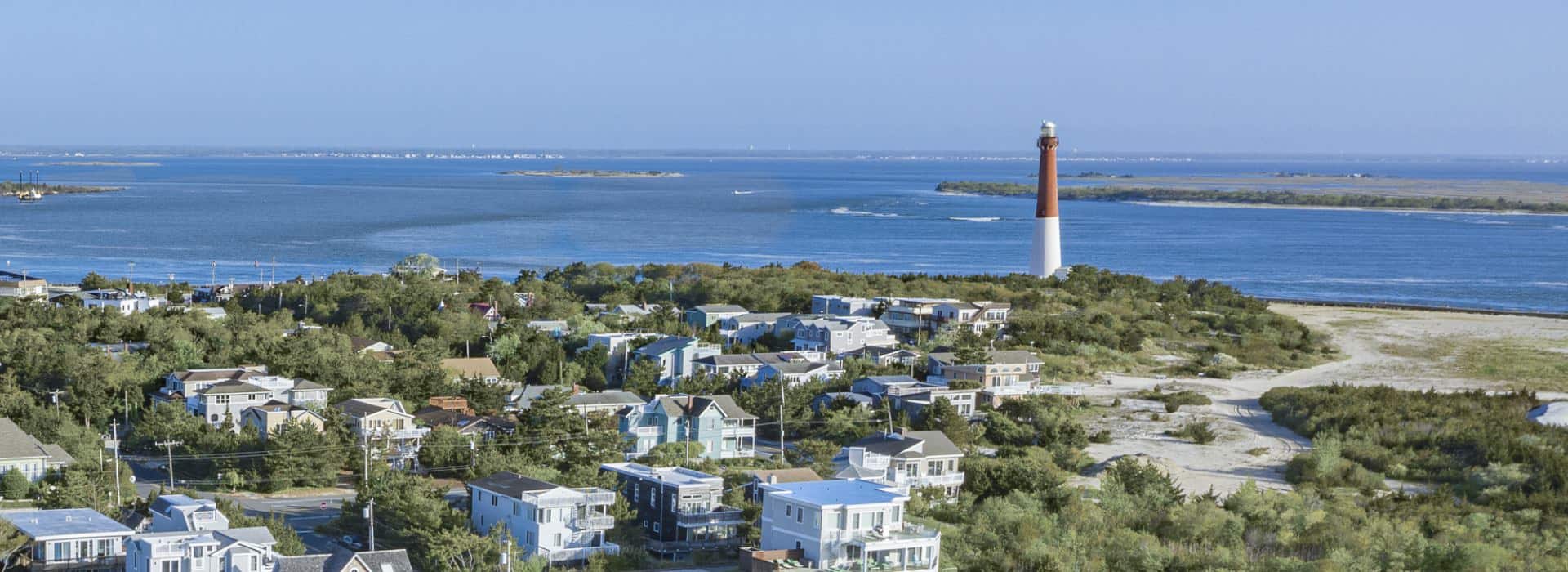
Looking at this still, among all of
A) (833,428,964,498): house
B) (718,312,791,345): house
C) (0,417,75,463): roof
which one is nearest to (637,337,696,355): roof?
(718,312,791,345): house

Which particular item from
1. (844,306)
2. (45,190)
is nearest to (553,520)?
(844,306)

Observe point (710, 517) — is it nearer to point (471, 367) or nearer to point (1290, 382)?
point (471, 367)

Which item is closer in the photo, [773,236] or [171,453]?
[171,453]

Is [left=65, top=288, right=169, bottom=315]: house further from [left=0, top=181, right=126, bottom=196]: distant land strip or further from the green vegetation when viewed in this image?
[left=0, top=181, right=126, bottom=196]: distant land strip

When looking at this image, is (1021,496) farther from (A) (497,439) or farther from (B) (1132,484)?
(A) (497,439)

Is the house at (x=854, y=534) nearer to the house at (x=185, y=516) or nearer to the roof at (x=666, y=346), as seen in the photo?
the house at (x=185, y=516)
